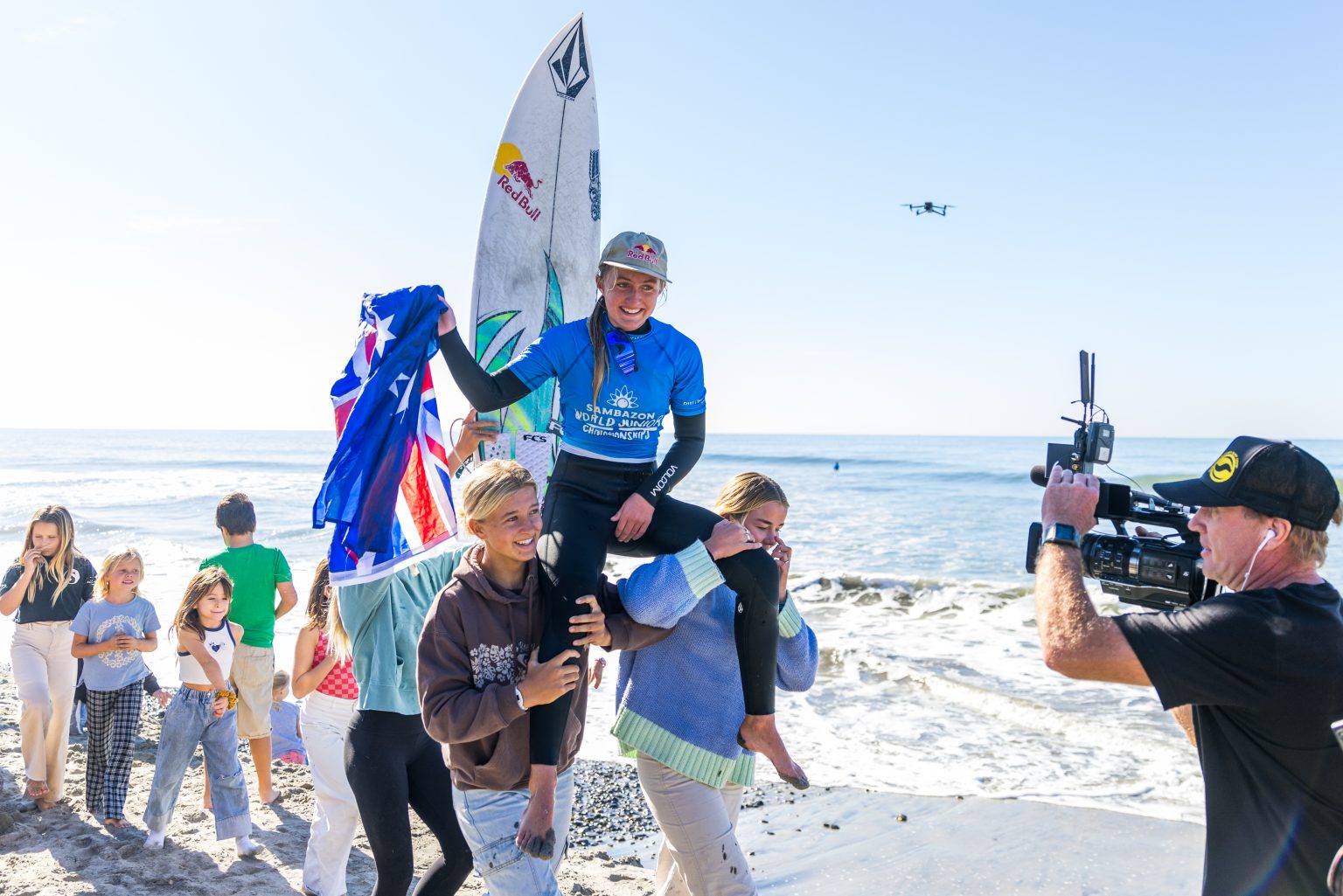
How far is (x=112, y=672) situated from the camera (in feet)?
18.3

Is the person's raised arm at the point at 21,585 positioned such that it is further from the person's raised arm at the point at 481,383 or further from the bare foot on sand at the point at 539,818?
the bare foot on sand at the point at 539,818

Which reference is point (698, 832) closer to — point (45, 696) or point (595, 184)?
point (595, 184)

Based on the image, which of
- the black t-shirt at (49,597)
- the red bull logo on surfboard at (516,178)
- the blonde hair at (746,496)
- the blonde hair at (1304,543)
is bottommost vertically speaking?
the black t-shirt at (49,597)

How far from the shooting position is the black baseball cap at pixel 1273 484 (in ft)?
7.13

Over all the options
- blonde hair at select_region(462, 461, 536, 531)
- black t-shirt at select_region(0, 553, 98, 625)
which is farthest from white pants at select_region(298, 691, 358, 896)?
black t-shirt at select_region(0, 553, 98, 625)

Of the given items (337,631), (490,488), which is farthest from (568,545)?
(337,631)

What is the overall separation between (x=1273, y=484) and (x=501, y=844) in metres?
2.17

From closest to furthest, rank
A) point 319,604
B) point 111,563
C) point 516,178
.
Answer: point 319,604 → point 516,178 → point 111,563

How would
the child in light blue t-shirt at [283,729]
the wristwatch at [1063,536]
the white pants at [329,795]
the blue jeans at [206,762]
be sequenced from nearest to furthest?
the wristwatch at [1063,536]
the white pants at [329,795]
the blue jeans at [206,762]
the child in light blue t-shirt at [283,729]

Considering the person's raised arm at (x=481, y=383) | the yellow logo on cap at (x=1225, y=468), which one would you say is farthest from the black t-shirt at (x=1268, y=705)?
the person's raised arm at (x=481, y=383)

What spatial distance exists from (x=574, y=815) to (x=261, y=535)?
1944 centimetres

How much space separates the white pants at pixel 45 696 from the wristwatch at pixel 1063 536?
227 inches

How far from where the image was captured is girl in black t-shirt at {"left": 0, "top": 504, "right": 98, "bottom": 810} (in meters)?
5.64

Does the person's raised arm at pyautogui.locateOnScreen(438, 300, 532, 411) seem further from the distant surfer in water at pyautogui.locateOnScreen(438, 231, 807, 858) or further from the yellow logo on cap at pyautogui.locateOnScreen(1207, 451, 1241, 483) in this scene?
the yellow logo on cap at pyautogui.locateOnScreen(1207, 451, 1241, 483)
